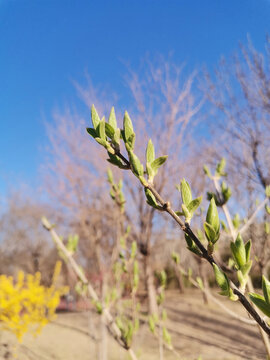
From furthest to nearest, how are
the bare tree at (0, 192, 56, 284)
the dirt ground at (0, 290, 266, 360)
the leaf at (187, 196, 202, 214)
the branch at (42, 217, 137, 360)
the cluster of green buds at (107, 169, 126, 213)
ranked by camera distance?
the bare tree at (0, 192, 56, 284), the dirt ground at (0, 290, 266, 360), the cluster of green buds at (107, 169, 126, 213), the branch at (42, 217, 137, 360), the leaf at (187, 196, 202, 214)

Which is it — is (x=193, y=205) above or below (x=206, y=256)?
above

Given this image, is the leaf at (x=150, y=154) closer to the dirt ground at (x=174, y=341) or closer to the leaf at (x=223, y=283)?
the leaf at (x=223, y=283)

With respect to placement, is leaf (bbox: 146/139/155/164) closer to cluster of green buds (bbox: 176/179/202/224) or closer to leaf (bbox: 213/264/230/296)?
cluster of green buds (bbox: 176/179/202/224)

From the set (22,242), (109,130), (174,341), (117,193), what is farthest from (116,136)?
(22,242)

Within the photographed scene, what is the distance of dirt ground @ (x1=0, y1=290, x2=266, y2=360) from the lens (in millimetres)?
5473

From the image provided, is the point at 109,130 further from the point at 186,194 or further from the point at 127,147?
the point at 186,194

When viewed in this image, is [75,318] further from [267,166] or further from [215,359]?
[267,166]

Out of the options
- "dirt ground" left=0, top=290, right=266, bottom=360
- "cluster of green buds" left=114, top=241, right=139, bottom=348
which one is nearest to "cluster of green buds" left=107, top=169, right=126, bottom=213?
"cluster of green buds" left=114, top=241, right=139, bottom=348

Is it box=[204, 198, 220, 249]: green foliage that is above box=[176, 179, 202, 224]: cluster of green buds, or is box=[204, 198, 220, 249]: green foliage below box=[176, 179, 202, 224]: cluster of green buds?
below

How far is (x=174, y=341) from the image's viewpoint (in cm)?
662

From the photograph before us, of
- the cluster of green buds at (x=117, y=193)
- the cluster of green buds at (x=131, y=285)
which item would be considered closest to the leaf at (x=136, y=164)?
the cluster of green buds at (x=117, y=193)

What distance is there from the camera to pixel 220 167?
166cm

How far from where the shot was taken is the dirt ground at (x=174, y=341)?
5.47 m

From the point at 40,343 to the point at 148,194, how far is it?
7.55m
